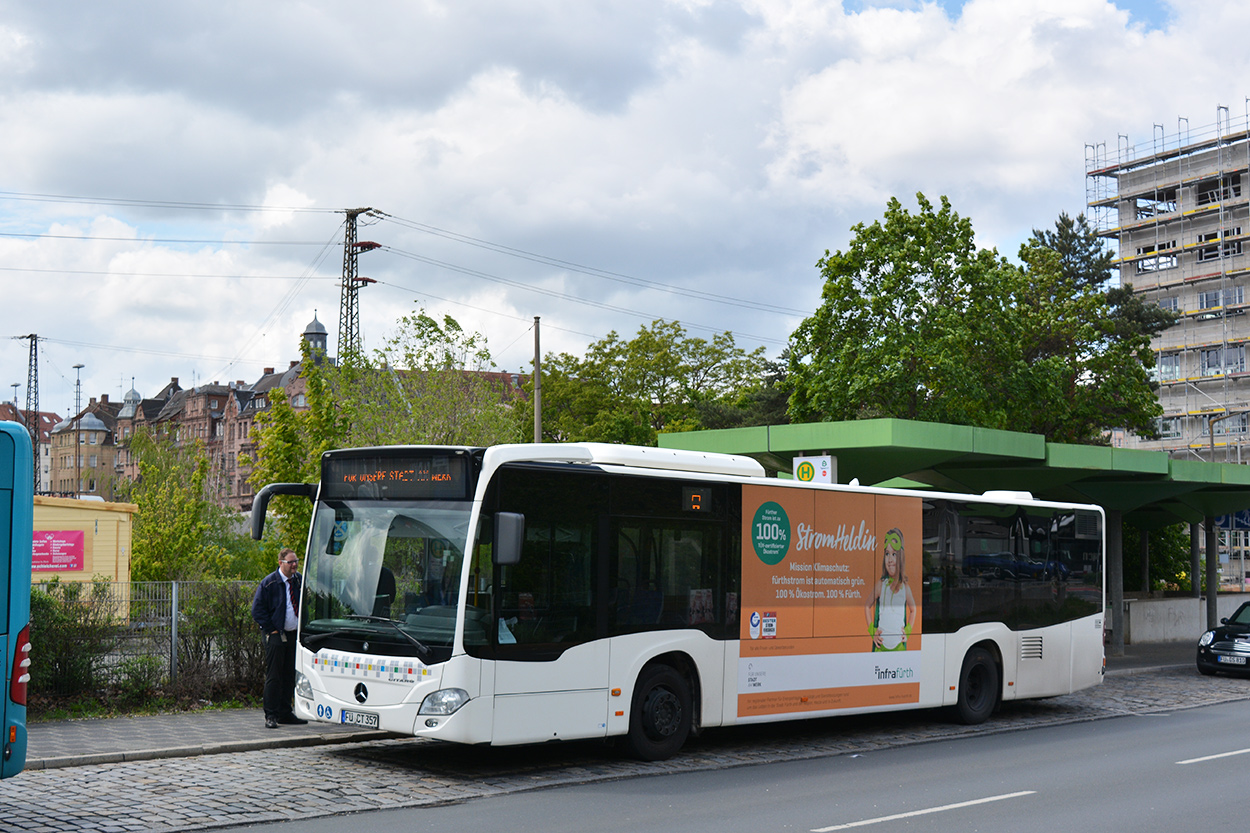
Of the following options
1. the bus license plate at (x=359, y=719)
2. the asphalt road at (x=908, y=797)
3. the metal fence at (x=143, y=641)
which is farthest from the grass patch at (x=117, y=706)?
the asphalt road at (x=908, y=797)

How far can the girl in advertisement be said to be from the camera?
14523mm

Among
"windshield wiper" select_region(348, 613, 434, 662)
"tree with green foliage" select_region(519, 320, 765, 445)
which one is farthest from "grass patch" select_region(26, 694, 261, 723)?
"tree with green foliage" select_region(519, 320, 765, 445)

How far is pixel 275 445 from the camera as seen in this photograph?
2945 centimetres

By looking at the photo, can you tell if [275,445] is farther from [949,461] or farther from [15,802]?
[15,802]

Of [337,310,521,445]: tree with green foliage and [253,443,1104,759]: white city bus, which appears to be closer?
[253,443,1104,759]: white city bus

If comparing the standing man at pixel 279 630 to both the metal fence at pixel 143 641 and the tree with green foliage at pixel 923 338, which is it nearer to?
the metal fence at pixel 143 641

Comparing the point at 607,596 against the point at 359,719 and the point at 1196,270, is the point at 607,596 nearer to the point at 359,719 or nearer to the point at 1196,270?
the point at 359,719

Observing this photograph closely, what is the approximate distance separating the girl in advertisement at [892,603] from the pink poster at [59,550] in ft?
62.4

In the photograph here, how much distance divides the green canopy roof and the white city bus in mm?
5850

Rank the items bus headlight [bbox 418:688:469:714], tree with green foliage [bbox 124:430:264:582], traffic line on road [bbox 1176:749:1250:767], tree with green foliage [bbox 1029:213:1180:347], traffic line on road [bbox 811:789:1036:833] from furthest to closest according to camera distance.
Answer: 1. tree with green foliage [bbox 1029:213:1180:347]
2. tree with green foliage [bbox 124:430:264:582]
3. traffic line on road [bbox 1176:749:1250:767]
4. bus headlight [bbox 418:688:469:714]
5. traffic line on road [bbox 811:789:1036:833]

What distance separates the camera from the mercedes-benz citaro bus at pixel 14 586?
8.17 meters

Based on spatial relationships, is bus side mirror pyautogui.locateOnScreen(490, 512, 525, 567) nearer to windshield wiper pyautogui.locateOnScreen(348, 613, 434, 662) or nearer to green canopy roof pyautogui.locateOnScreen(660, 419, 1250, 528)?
windshield wiper pyautogui.locateOnScreen(348, 613, 434, 662)

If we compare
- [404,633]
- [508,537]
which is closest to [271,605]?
[404,633]

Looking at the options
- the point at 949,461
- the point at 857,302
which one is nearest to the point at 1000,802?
the point at 949,461
